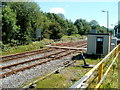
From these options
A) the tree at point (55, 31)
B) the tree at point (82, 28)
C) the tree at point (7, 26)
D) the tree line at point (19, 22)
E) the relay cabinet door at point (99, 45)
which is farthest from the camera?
the tree at point (82, 28)

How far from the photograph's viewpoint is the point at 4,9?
20.4m

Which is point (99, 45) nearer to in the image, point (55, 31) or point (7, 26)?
point (7, 26)

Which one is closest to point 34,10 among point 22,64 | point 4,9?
point 4,9

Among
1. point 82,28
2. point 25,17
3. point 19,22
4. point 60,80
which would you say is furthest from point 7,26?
point 82,28

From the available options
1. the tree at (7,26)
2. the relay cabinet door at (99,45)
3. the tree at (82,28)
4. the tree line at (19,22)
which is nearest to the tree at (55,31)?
the tree line at (19,22)

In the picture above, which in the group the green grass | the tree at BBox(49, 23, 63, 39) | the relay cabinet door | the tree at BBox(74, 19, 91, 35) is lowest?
the green grass

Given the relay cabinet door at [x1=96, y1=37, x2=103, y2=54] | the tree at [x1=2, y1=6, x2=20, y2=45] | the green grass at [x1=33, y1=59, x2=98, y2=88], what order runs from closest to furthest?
the green grass at [x1=33, y1=59, x2=98, y2=88] < the relay cabinet door at [x1=96, y1=37, x2=103, y2=54] < the tree at [x1=2, y1=6, x2=20, y2=45]

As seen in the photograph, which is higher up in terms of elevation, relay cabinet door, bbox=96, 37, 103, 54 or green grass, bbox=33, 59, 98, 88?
relay cabinet door, bbox=96, 37, 103, 54

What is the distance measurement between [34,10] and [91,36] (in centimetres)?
1524

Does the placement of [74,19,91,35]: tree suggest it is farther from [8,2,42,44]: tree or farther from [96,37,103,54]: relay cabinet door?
[96,37,103,54]: relay cabinet door

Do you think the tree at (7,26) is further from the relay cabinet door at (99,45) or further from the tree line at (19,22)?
the relay cabinet door at (99,45)

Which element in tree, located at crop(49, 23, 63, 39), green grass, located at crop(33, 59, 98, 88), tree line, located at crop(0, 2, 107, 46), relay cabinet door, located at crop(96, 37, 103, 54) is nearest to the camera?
green grass, located at crop(33, 59, 98, 88)

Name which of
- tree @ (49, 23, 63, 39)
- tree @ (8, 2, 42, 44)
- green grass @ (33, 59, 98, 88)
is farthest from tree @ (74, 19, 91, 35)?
green grass @ (33, 59, 98, 88)

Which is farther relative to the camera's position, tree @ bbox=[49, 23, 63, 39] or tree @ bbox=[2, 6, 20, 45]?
tree @ bbox=[49, 23, 63, 39]
